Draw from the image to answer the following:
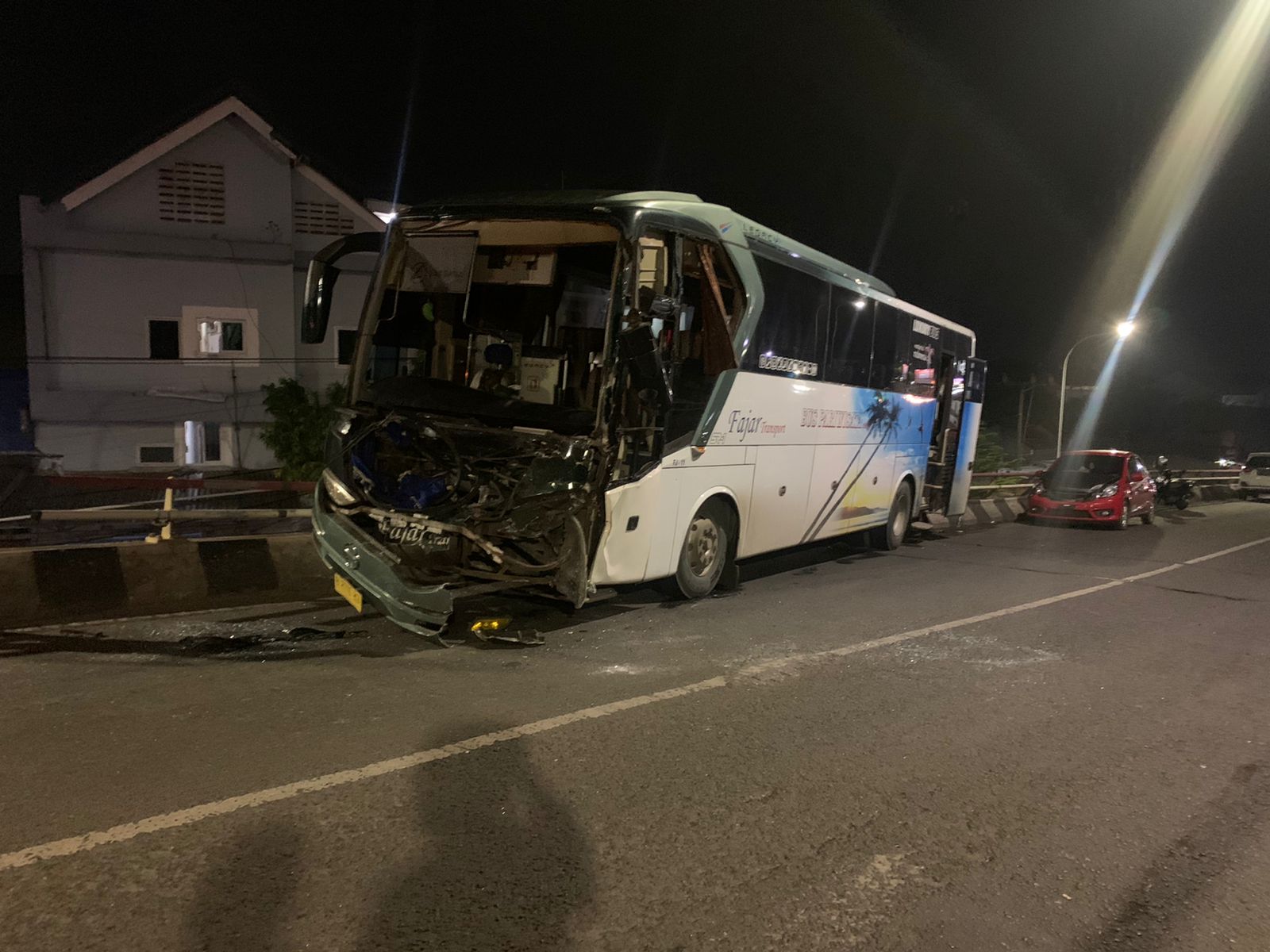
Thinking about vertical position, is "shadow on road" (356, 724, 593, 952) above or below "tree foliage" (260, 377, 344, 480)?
below

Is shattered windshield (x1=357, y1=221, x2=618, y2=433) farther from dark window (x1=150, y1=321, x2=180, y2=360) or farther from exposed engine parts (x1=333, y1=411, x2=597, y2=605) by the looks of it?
dark window (x1=150, y1=321, x2=180, y2=360)

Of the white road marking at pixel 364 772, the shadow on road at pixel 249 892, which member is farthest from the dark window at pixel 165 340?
the shadow on road at pixel 249 892

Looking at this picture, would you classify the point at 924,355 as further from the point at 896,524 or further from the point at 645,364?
the point at 645,364

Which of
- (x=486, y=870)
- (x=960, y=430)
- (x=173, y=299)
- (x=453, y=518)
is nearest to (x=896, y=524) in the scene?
(x=960, y=430)

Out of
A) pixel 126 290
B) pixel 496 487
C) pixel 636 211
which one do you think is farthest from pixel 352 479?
pixel 126 290

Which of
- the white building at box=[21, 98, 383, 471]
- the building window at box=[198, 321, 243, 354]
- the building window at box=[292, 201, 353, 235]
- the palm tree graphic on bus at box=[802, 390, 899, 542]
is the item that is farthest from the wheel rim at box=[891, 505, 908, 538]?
the building window at box=[198, 321, 243, 354]

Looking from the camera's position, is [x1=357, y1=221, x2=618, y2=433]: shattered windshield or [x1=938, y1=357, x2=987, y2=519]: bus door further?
[x1=938, y1=357, x2=987, y2=519]: bus door

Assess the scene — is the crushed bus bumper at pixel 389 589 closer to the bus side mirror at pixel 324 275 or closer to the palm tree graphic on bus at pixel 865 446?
the bus side mirror at pixel 324 275

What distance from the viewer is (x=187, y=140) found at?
59.4ft

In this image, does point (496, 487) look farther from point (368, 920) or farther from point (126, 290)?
point (126, 290)

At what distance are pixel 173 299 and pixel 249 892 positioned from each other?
18.3 m

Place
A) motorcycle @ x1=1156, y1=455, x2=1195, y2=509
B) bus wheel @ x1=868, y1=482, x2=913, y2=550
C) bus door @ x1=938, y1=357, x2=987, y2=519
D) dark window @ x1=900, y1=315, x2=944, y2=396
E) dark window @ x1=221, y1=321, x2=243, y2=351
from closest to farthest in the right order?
dark window @ x1=900, y1=315, x2=944, y2=396 < bus wheel @ x1=868, y1=482, x2=913, y2=550 < bus door @ x1=938, y1=357, x2=987, y2=519 < dark window @ x1=221, y1=321, x2=243, y2=351 < motorcycle @ x1=1156, y1=455, x2=1195, y2=509

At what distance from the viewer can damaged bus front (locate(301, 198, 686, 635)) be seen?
20.4ft

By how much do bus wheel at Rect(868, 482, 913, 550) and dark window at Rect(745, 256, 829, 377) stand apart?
379cm
